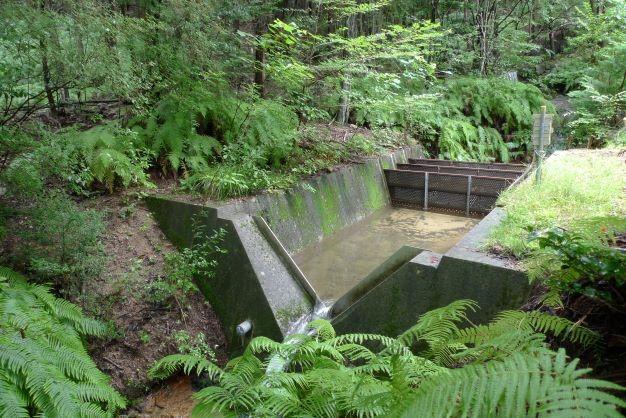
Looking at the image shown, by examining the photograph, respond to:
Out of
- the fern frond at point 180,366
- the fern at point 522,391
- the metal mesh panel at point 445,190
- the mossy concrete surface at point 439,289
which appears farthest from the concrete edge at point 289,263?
the metal mesh panel at point 445,190

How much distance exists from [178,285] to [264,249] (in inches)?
47.5

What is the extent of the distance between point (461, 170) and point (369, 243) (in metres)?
3.90

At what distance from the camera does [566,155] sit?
836 centimetres

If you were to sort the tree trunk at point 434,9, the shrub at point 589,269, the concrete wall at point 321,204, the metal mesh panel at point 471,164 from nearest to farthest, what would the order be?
the shrub at point 589,269 < the concrete wall at point 321,204 < the metal mesh panel at point 471,164 < the tree trunk at point 434,9

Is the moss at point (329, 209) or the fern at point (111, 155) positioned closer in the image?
the fern at point (111, 155)

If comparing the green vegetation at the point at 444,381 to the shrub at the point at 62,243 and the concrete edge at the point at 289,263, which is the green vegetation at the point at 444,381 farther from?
the concrete edge at the point at 289,263

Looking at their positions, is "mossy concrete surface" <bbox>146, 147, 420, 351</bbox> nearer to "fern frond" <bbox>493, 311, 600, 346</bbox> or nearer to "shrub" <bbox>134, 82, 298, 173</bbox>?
"shrub" <bbox>134, 82, 298, 173</bbox>

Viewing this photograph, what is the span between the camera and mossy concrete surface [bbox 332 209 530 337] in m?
3.93

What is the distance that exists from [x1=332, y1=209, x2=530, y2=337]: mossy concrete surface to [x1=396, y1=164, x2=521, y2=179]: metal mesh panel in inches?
194

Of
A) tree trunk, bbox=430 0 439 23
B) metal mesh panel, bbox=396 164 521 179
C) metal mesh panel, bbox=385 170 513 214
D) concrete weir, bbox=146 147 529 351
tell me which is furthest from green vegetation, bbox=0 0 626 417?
tree trunk, bbox=430 0 439 23

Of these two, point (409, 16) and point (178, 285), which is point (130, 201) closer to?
point (178, 285)

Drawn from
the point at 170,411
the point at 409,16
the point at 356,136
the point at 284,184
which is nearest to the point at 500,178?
the point at 356,136

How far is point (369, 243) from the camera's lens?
7973 mm

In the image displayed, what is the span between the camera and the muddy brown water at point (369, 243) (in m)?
6.64
